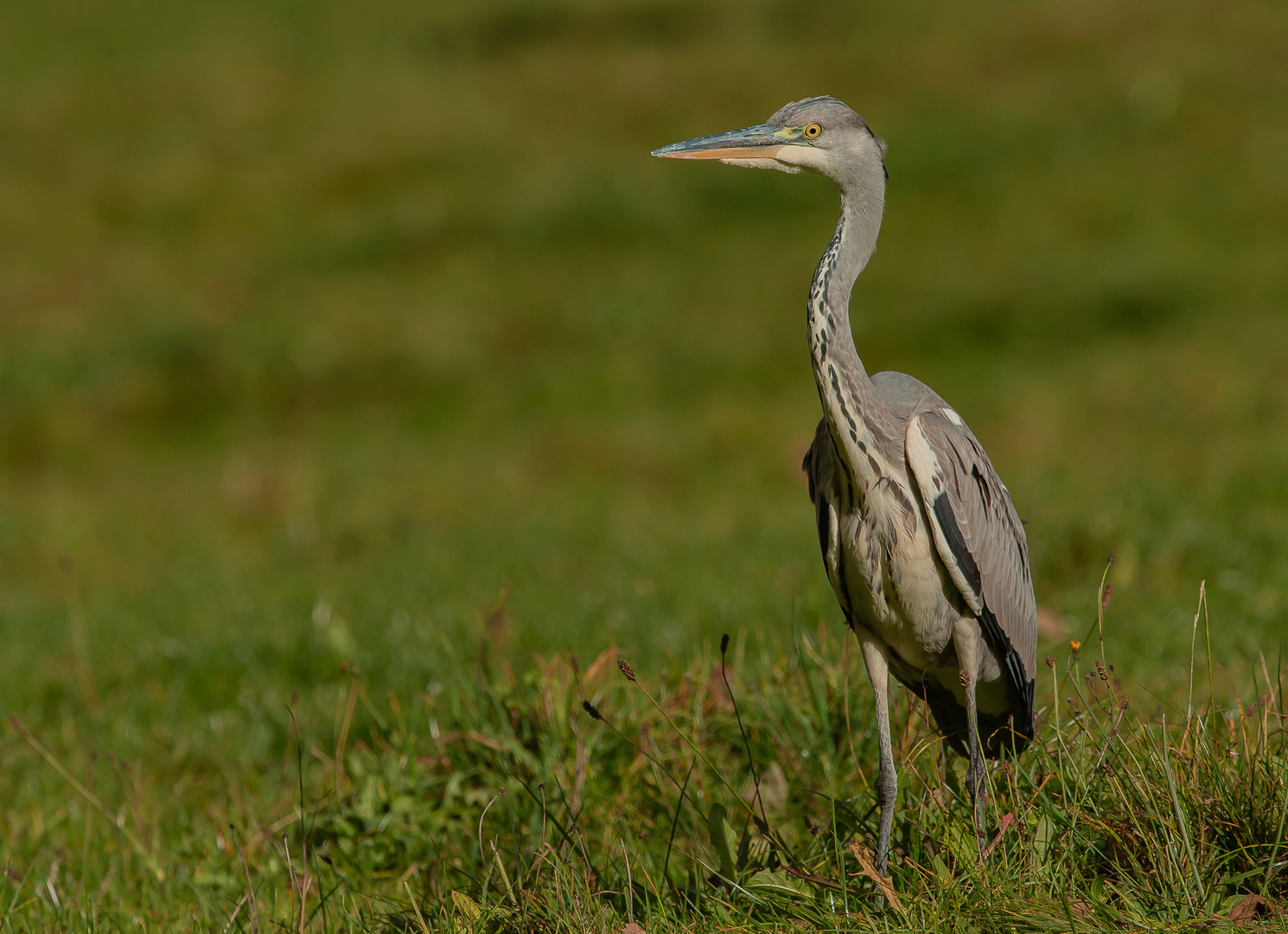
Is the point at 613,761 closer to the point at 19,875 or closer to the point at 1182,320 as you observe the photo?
the point at 19,875

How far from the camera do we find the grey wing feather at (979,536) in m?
3.35

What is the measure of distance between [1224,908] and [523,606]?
13.5ft

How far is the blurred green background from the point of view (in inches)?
262

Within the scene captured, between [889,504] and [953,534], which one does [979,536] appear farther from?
[889,504]

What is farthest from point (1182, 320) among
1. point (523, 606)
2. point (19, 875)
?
point (19, 875)

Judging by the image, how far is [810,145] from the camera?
3568 millimetres

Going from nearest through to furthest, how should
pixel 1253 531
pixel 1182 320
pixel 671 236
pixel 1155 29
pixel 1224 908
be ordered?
pixel 1224 908, pixel 1253 531, pixel 1182 320, pixel 671 236, pixel 1155 29

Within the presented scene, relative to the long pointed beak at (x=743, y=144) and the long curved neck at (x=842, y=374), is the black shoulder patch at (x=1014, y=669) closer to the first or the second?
the long curved neck at (x=842, y=374)

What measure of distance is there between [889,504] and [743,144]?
3.79 ft

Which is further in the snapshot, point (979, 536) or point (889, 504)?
point (979, 536)

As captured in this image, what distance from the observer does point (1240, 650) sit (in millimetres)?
4992

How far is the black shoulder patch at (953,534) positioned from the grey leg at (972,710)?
6.5 inches

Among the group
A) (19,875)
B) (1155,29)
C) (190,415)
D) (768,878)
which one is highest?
(1155,29)

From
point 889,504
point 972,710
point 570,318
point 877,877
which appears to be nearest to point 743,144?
point 889,504
